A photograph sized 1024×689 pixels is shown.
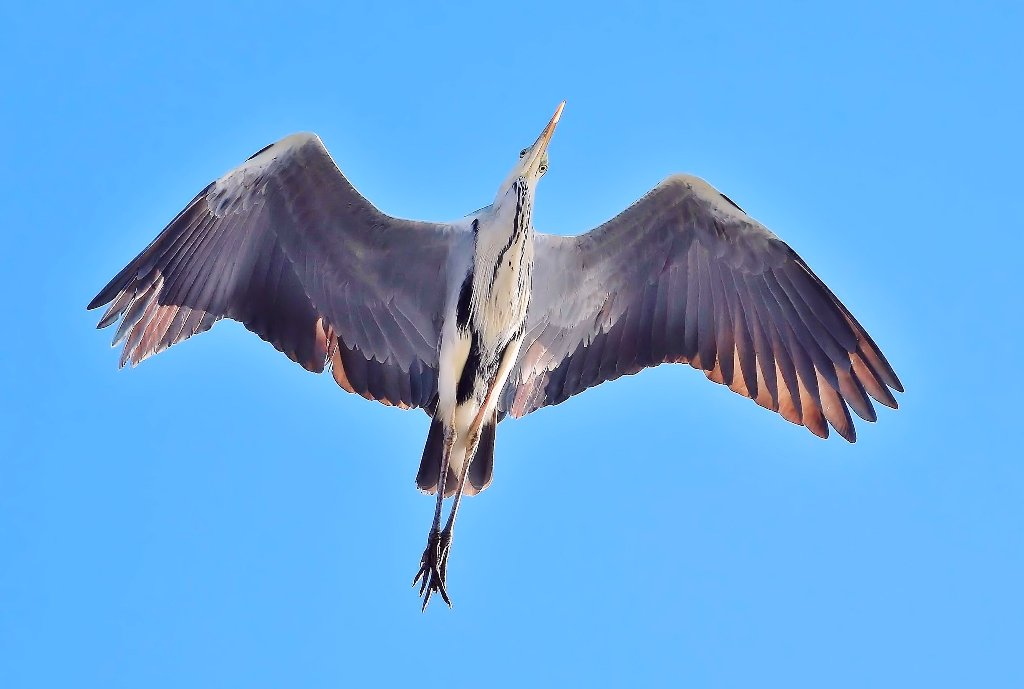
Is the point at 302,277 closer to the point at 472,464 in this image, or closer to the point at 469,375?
the point at 469,375

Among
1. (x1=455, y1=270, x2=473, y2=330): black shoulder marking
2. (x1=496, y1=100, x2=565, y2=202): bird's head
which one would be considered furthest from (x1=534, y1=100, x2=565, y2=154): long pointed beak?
(x1=455, y1=270, x2=473, y2=330): black shoulder marking

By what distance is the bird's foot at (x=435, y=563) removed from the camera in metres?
9.20

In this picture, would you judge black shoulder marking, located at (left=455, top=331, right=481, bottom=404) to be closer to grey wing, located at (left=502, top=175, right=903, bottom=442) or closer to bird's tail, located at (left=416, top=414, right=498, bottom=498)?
bird's tail, located at (left=416, top=414, right=498, bottom=498)

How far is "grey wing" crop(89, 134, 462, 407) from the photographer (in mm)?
9227

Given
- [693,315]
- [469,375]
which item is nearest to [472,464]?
[469,375]

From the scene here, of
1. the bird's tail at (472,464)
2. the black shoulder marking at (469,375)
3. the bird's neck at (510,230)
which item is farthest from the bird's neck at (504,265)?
the bird's tail at (472,464)

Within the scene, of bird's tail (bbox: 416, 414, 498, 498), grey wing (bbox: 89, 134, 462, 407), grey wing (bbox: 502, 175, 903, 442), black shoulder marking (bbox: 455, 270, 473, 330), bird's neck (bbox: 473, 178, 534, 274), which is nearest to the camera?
bird's neck (bbox: 473, 178, 534, 274)

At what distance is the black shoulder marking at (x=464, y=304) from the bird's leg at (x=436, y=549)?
72cm

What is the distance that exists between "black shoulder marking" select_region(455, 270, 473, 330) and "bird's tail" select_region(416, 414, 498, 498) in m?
0.72

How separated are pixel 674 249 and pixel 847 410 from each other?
1728 millimetres

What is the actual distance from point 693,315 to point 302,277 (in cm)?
293

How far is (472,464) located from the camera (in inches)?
377

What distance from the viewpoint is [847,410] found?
959 centimetres

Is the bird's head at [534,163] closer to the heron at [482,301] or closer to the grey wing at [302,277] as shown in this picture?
the heron at [482,301]
